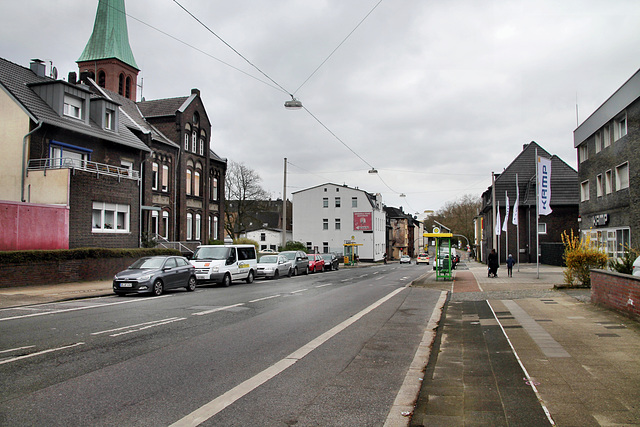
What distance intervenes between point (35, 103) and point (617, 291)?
25440 millimetres

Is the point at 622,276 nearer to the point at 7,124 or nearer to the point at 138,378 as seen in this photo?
the point at 138,378

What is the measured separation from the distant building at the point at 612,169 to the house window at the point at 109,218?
2256 cm

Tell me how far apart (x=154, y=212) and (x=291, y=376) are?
3033 cm

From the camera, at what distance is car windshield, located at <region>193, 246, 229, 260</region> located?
2220 centimetres

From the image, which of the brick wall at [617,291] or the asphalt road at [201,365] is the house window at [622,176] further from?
the asphalt road at [201,365]

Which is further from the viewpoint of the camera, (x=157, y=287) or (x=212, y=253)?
(x=212, y=253)

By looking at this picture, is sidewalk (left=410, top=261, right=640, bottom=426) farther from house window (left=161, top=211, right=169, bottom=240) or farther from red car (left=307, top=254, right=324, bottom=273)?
house window (left=161, top=211, right=169, bottom=240)

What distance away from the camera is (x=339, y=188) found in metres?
74.9

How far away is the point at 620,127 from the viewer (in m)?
25.4

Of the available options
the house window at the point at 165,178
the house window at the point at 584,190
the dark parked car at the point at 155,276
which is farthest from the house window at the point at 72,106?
the house window at the point at 584,190

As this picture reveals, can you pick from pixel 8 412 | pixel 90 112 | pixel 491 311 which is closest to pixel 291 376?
pixel 8 412

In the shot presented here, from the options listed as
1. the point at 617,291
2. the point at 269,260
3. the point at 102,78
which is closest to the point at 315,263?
the point at 269,260

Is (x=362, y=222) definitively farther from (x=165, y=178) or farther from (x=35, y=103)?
(x=35, y=103)

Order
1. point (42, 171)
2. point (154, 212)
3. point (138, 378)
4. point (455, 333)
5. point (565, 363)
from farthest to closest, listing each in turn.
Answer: point (154, 212)
point (42, 171)
point (455, 333)
point (565, 363)
point (138, 378)
